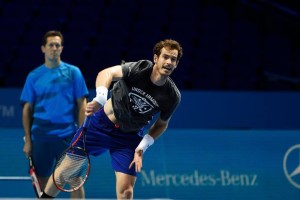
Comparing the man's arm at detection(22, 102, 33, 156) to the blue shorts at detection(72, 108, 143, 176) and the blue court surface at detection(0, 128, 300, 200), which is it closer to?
the blue court surface at detection(0, 128, 300, 200)

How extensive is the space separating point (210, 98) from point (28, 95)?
3.56 meters

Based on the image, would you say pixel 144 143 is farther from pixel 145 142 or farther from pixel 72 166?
pixel 72 166

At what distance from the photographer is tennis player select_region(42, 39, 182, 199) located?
543 centimetres

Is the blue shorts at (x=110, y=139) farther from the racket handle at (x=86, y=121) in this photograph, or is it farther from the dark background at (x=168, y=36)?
the dark background at (x=168, y=36)

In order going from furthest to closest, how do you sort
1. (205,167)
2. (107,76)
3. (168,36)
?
(168,36), (205,167), (107,76)

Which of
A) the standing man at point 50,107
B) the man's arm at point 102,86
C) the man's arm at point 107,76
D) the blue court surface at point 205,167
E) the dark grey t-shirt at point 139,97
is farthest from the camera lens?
the blue court surface at point 205,167

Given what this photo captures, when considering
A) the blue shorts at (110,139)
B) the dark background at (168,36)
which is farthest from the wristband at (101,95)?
the dark background at (168,36)

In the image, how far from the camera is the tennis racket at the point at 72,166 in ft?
18.4

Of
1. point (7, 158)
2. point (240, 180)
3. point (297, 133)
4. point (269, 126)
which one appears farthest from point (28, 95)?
point (269, 126)

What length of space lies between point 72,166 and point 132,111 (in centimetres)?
64

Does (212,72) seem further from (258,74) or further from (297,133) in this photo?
(297,133)

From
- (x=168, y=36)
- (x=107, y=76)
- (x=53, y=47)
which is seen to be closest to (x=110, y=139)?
(x=107, y=76)

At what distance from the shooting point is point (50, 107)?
6.42 meters

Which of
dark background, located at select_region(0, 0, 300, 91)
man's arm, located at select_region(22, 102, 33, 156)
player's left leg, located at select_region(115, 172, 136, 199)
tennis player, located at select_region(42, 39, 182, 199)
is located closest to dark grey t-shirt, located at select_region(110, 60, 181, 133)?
tennis player, located at select_region(42, 39, 182, 199)
